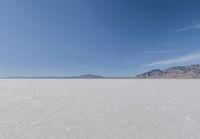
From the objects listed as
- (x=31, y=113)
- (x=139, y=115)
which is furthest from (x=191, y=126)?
(x=31, y=113)

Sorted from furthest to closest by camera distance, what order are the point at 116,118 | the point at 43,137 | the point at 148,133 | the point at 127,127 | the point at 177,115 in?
the point at 177,115
the point at 116,118
the point at 127,127
the point at 148,133
the point at 43,137

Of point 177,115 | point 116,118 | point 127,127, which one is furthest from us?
point 177,115

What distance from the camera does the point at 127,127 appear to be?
2.98 m

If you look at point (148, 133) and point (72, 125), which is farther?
point (72, 125)

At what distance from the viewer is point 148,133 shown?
269 centimetres

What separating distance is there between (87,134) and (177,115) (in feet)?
7.53

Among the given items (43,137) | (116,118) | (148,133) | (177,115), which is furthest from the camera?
(177,115)

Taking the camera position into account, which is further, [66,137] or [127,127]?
[127,127]

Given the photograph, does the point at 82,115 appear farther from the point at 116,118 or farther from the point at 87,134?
the point at 87,134

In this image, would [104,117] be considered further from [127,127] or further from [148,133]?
[148,133]

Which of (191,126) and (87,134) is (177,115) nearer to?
(191,126)

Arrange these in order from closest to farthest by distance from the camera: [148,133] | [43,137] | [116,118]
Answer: [43,137], [148,133], [116,118]

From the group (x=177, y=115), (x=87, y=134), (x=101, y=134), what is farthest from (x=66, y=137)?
(x=177, y=115)

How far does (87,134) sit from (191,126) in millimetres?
1870
